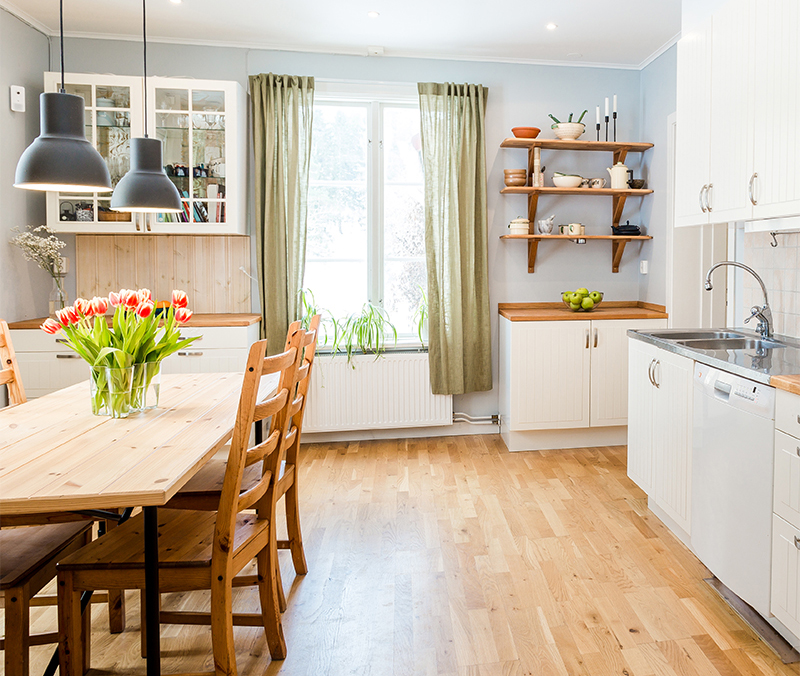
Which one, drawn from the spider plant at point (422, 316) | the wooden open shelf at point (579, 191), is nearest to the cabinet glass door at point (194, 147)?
the spider plant at point (422, 316)

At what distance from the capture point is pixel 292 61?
3881mm

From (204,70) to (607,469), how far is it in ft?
12.0

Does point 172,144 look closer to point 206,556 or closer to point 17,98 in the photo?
point 17,98

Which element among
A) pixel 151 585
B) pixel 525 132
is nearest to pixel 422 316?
pixel 525 132

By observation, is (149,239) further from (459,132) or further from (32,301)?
(459,132)

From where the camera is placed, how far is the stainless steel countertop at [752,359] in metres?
1.83

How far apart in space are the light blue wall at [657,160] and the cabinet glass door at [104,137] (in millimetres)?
3430

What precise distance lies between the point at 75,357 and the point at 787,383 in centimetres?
350

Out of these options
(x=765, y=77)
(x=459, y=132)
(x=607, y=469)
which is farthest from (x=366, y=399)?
(x=765, y=77)

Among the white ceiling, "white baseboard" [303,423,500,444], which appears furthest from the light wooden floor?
the white ceiling

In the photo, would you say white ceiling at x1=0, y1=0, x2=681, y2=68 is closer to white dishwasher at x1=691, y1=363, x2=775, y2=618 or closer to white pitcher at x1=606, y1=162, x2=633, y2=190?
white pitcher at x1=606, y1=162, x2=633, y2=190

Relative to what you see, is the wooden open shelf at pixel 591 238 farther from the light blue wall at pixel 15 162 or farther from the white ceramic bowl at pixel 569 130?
the light blue wall at pixel 15 162

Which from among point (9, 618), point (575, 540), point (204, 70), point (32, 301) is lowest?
point (575, 540)

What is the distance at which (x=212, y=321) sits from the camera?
3.48 metres
